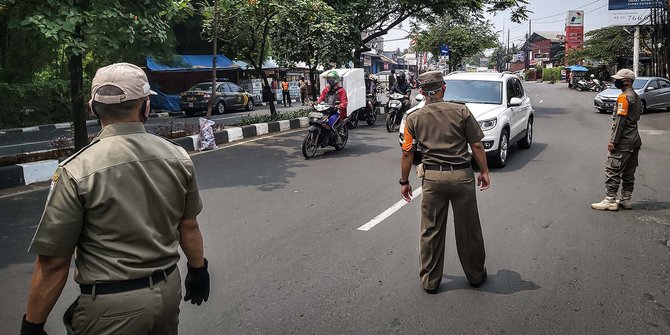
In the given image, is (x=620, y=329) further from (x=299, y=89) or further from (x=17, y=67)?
(x=299, y=89)

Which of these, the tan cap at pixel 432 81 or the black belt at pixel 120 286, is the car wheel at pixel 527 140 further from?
the black belt at pixel 120 286

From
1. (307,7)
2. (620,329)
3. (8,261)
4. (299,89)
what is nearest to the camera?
(620,329)

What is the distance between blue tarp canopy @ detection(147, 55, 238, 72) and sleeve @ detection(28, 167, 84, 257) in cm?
2175

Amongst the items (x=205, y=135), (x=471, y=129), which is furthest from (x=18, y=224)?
(x=205, y=135)

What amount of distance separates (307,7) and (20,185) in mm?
8118

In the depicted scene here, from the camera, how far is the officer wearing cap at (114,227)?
1.89 meters

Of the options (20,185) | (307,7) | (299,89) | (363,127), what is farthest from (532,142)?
(299,89)

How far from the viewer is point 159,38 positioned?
8641 mm

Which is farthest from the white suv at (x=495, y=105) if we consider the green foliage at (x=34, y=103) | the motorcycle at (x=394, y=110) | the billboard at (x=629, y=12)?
the billboard at (x=629, y=12)

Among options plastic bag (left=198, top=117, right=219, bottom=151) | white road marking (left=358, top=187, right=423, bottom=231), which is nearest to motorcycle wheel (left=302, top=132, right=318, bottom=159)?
plastic bag (left=198, top=117, right=219, bottom=151)

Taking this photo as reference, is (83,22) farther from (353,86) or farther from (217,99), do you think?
(217,99)

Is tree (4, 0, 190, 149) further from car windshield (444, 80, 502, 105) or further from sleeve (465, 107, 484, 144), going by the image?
sleeve (465, 107, 484, 144)

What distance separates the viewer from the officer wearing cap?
6.19 ft

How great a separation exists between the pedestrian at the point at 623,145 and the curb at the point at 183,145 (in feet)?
21.8
